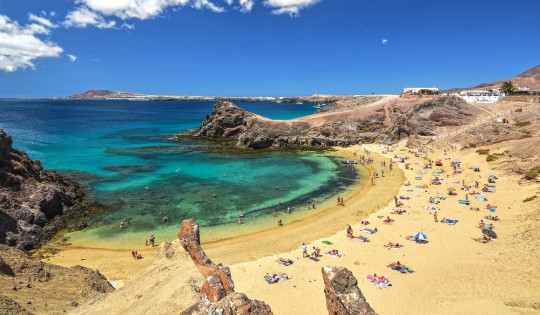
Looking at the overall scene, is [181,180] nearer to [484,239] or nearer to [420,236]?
[420,236]

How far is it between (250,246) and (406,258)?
35.6 feet

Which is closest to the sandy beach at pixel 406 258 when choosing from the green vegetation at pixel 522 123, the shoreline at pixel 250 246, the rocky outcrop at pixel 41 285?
the shoreline at pixel 250 246

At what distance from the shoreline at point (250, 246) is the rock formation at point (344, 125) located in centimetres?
3428

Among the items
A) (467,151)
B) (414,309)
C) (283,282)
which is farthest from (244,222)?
(467,151)

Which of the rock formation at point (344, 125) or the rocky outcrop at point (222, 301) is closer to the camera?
the rocky outcrop at point (222, 301)

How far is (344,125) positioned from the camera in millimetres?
69562

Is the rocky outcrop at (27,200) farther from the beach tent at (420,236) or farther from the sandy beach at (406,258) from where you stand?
the beach tent at (420,236)

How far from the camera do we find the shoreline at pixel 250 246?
21.4 meters

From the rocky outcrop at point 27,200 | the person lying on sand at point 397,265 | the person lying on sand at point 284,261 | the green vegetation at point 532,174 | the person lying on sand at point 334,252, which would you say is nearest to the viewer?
the person lying on sand at point 397,265

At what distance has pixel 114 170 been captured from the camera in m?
46.0

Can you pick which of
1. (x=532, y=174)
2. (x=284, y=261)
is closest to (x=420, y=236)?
(x=284, y=261)

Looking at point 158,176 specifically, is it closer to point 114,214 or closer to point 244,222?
point 114,214

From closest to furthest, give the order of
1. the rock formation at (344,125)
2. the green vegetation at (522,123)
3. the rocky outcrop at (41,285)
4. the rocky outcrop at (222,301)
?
the rocky outcrop at (222,301), the rocky outcrop at (41,285), the green vegetation at (522,123), the rock formation at (344,125)

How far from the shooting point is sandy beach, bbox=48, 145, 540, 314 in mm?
15641
